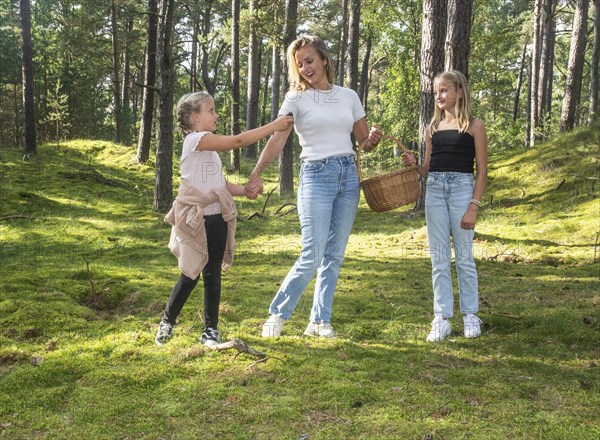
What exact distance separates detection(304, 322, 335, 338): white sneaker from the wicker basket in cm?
109

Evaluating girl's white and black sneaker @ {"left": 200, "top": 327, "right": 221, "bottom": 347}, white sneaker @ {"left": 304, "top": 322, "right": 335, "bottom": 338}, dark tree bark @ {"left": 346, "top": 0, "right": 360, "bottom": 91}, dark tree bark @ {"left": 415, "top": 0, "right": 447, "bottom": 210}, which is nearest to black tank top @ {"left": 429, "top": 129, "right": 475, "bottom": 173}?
white sneaker @ {"left": 304, "top": 322, "right": 335, "bottom": 338}

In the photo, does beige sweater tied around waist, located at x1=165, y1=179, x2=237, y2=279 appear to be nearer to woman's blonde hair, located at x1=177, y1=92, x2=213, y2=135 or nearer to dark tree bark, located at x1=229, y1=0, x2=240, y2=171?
woman's blonde hair, located at x1=177, y1=92, x2=213, y2=135

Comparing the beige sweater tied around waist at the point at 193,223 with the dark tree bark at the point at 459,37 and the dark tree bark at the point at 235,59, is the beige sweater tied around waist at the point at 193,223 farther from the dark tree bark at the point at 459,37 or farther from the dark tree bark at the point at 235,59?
the dark tree bark at the point at 235,59

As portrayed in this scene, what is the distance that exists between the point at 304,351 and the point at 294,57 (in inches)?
90.0

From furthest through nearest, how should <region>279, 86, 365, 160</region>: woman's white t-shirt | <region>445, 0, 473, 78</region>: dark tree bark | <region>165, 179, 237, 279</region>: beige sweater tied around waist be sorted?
<region>445, 0, 473, 78</region>: dark tree bark
<region>279, 86, 365, 160</region>: woman's white t-shirt
<region>165, 179, 237, 279</region>: beige sweater tied around waist

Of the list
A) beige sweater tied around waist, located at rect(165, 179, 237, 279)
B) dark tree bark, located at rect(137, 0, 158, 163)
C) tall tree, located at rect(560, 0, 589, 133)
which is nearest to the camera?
beige sweater tied around waist, located at rect(165, 179, 237, 279)

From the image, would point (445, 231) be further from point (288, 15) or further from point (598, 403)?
point (288, 15)

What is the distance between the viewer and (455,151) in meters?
4.25

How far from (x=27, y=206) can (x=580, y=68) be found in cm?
1507

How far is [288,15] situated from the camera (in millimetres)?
14773

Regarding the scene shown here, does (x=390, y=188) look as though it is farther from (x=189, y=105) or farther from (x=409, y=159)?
(x=189, y=105)

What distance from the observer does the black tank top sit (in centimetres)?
424

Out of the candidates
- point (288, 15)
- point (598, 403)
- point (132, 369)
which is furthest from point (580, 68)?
point (132, 369)

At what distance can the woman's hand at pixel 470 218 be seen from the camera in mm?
4141
